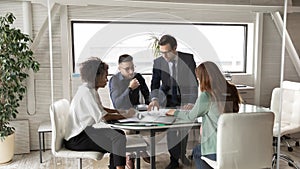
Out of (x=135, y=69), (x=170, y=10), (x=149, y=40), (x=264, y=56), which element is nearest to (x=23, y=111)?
(x=135, y=69)

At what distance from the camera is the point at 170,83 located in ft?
9.52

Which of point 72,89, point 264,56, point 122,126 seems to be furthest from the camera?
point 72,89

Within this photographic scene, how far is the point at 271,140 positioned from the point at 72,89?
7.18 ft

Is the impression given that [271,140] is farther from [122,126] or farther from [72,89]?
[72,89]

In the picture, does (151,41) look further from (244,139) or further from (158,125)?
(244,139)

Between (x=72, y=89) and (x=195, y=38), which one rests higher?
(x=195, y=38)

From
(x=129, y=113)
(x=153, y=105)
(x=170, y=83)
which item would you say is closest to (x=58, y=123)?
(x=129, y=113)

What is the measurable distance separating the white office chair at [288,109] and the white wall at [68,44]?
68 millimetres

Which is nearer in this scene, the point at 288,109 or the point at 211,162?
the point at 211,162

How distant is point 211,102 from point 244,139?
35 cm

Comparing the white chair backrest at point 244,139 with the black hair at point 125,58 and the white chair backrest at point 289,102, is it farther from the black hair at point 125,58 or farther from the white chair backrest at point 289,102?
the black hair at point 125,58

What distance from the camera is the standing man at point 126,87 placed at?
272 centimetres

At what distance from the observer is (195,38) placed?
9.69 ft

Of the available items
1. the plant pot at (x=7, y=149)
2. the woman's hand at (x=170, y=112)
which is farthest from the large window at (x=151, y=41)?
the plant pot at (x=7, y=149)
